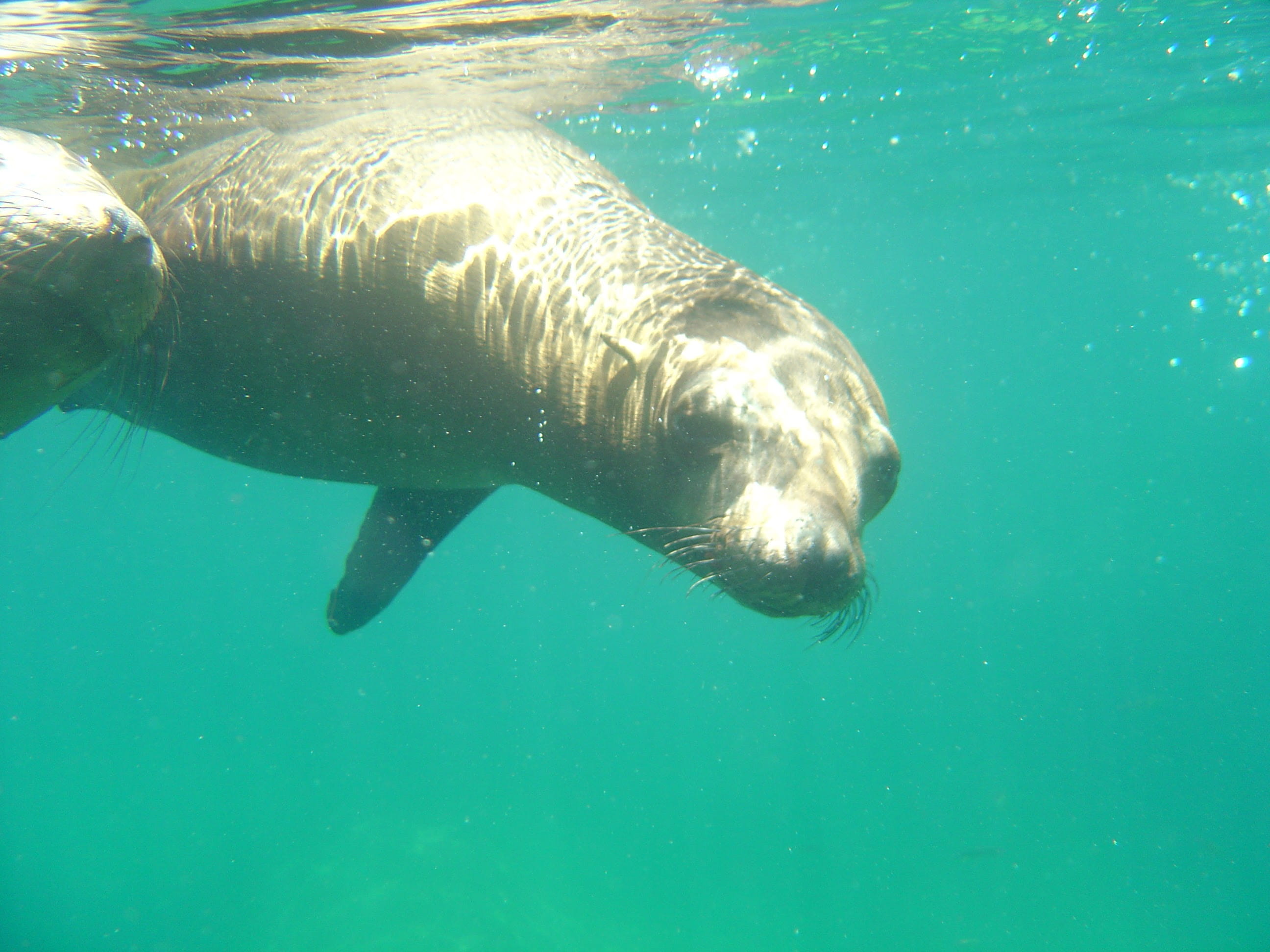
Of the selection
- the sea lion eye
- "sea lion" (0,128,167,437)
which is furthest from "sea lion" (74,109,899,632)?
"sea lion" (0,128,167,437)

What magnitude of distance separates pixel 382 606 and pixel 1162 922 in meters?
22.5

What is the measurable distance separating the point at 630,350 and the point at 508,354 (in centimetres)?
54

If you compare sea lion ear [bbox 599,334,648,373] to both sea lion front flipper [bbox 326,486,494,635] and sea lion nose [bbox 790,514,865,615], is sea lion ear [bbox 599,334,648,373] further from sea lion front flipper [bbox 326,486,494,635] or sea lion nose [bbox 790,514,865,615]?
sea lion front flipper [bbox 326,486,494,635]

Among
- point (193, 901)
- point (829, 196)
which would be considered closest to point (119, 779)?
point (193, 901)

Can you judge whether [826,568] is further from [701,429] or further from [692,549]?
[701,429]

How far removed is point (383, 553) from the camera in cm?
473

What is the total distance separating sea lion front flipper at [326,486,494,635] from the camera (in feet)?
15.4

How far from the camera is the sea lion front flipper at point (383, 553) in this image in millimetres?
4680

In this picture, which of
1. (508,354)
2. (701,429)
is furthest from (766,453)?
(508,354)

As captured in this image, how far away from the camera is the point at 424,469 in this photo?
12.4 feet

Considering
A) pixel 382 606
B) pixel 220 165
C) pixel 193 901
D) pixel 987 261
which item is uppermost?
pixel 220 165

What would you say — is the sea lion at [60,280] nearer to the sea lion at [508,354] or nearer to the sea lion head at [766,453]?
the sea lion at [508,354]

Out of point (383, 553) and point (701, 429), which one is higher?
point (701, 429)

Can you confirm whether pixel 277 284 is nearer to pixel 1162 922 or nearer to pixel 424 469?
pixel 424 469
